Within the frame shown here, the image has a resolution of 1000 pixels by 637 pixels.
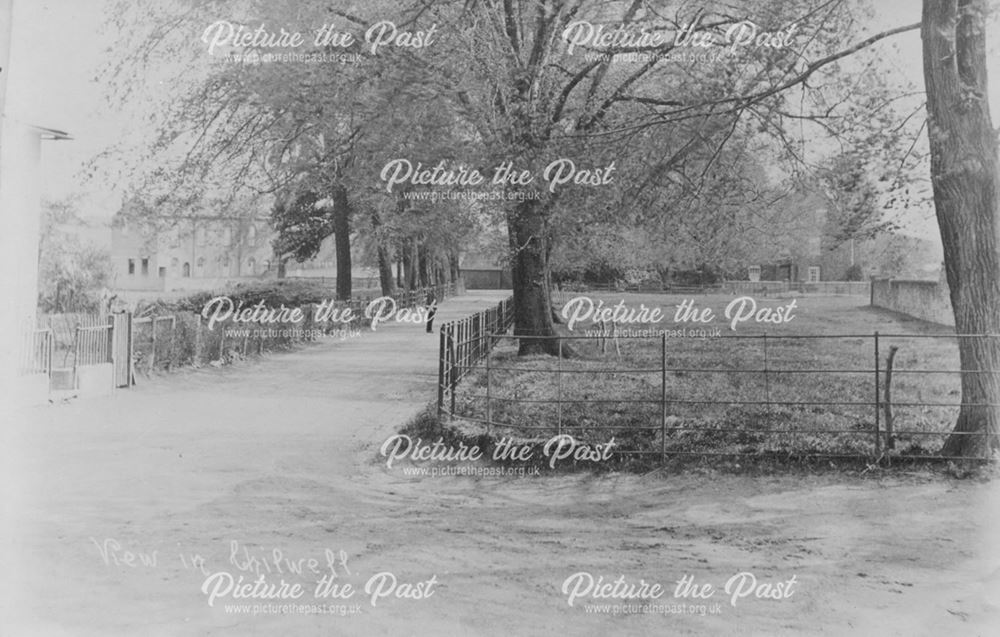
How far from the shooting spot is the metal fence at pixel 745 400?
A: 4.86 m

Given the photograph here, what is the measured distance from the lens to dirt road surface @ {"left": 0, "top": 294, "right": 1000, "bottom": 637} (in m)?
3.44

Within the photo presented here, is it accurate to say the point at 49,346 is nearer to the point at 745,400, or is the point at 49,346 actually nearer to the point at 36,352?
the point at 36,352

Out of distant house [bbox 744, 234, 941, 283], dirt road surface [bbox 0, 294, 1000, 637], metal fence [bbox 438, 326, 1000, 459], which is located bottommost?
dirt road surface [bbox 0, 294, 1000, 637]

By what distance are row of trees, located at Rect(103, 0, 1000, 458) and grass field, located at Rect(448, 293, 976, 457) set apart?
23.2 inches

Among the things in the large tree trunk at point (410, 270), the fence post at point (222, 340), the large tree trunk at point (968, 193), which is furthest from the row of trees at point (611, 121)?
the large tree trunk at point (410, 270)

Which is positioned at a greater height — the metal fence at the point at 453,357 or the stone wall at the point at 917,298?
the stone wall at the point at 917,298

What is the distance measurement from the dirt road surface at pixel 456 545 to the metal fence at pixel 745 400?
1.23 feet

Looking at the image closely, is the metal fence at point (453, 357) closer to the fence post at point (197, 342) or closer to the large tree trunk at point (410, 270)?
the fence post at point (197, 342)

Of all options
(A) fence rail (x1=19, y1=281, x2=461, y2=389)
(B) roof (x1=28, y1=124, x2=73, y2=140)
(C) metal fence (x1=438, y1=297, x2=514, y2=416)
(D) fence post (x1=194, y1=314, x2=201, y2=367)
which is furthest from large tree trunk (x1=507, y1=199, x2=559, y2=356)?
(B) roof (x1=28, y1=124, x2=73, y2=140)

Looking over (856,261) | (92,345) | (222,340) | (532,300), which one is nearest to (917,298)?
(856,261)

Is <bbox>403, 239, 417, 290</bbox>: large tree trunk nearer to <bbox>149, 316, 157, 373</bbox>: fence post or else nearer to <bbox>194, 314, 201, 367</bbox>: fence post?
<bbox>194, 314, 201, 367</bbox>: fence post

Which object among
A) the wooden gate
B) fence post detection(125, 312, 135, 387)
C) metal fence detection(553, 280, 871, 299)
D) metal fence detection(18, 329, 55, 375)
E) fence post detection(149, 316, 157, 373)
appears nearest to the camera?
metal fence detection(18, 329, 55, 375)

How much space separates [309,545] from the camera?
3.86m

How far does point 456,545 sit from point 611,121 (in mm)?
4552
